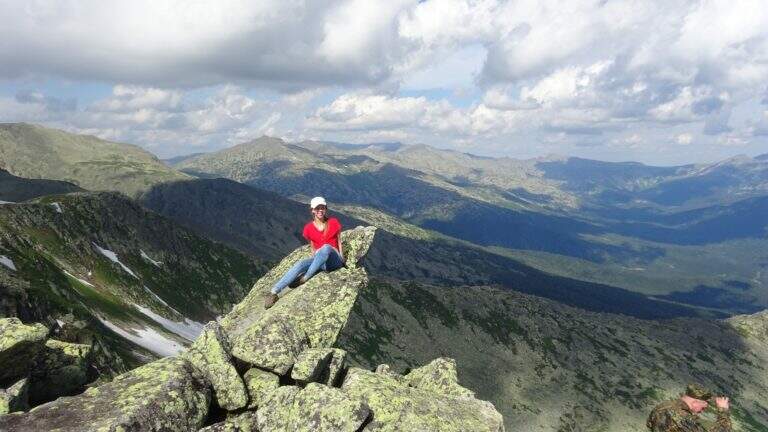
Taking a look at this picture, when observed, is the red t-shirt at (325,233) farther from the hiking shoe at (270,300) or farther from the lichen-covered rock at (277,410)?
the lichen-covered rock at (277,410)

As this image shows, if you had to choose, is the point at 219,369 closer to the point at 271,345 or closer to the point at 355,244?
the point at 271,345

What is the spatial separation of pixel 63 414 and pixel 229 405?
462cm

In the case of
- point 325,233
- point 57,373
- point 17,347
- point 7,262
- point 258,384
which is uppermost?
point 325,233

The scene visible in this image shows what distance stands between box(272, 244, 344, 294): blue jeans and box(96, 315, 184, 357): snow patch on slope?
50.9 metres

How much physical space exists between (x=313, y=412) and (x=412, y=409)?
319 cm

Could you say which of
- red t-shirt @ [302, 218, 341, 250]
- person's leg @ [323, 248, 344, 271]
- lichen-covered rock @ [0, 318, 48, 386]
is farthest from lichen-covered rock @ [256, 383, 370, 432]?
red t-shirt @ [302, 218, 341, 250]

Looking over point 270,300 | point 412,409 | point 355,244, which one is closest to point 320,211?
point 355,244

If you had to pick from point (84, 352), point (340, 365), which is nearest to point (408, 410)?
point (340, 365)

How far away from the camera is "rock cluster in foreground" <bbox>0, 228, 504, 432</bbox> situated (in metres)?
13.9

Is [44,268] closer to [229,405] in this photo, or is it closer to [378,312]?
[229,405]

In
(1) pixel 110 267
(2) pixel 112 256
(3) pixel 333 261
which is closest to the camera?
(3) pixel 333 261

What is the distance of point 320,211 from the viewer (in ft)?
77.0

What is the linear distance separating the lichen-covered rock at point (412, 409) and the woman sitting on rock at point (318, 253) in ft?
23.7

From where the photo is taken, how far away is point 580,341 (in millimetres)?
191000
